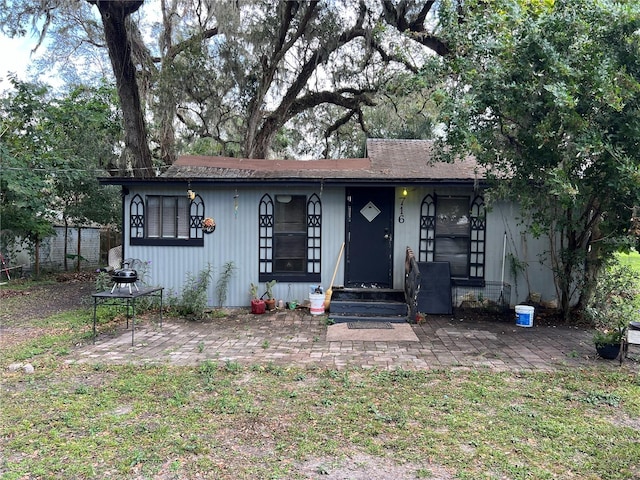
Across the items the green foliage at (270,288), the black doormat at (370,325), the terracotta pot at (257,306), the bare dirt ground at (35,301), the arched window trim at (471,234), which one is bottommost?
the bare dirt ground at (35,301)

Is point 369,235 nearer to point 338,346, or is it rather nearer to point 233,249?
point 233,249

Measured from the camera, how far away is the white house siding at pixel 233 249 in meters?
7.93

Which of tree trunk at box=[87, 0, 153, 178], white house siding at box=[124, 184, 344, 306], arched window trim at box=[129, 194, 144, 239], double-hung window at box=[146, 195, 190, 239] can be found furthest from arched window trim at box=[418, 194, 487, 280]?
tree trunk at box=[87, 0, 153, 178]

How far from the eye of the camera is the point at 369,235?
315 inches

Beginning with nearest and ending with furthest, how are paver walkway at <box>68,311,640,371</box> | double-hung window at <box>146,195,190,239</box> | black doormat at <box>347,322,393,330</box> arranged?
paver walkway at <box>68,311,640,371</box> → black doormat at <box>347,322,393,330</box> → double-hung window at <box>146,195,190,239</box>

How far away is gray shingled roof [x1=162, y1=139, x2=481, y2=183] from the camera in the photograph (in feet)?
24.8

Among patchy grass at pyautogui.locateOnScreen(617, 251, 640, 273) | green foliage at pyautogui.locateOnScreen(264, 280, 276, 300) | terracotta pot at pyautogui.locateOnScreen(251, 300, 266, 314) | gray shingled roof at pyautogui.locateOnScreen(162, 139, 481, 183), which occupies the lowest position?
terracotta pot at pyautogui.locateOnScreen(251, 300, 266, 314)

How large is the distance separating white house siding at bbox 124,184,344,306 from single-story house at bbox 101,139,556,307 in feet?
0.06

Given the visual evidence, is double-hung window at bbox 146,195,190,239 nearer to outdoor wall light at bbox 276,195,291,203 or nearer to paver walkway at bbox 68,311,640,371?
outdoor wall light at bbox 276,195,291,203

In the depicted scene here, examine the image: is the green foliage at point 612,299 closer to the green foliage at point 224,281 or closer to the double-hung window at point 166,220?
the green foliage at point 224,281

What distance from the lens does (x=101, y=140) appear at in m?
13.2

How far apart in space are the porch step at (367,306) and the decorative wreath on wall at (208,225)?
8.24 feet

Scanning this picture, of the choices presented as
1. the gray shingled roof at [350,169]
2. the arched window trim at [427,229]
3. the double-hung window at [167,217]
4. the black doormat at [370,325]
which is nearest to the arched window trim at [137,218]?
the double-hung window at [167,217]

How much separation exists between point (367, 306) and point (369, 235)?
140cm
